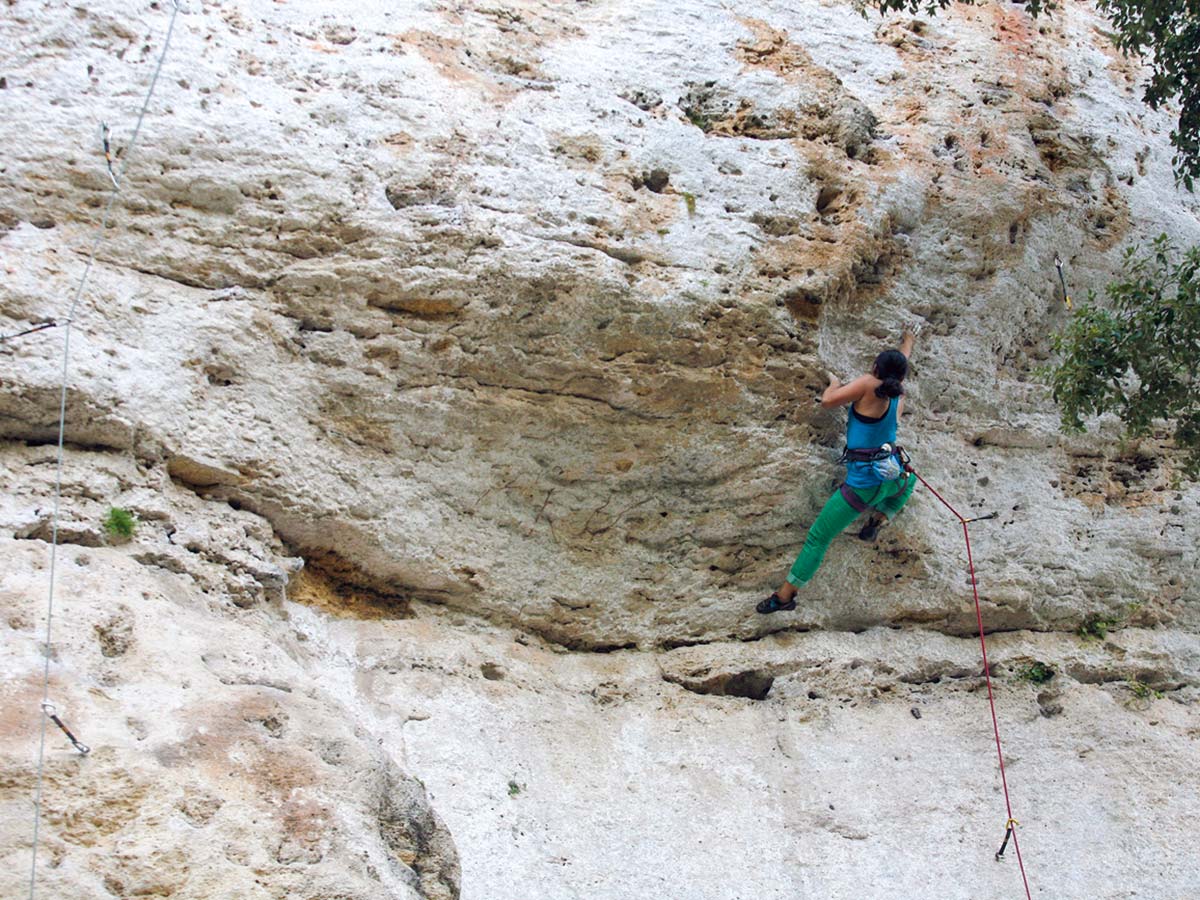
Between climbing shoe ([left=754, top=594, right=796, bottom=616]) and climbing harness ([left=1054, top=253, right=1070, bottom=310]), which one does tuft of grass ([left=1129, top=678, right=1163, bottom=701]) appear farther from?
climbing harness ([left=1054, top=253, right=1070, bottom=310])

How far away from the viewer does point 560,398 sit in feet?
21.6

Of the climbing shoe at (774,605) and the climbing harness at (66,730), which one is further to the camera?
the climbing shoe at (774,605)

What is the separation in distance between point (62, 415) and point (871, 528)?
4.39 meters

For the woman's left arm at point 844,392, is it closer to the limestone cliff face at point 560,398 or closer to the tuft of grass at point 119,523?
the limestone cliff face at point 560,398

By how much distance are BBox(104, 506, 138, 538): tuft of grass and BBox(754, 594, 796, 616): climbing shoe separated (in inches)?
135

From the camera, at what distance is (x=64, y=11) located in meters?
6.42

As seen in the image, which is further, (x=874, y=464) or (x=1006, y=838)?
(x=874, y=464)

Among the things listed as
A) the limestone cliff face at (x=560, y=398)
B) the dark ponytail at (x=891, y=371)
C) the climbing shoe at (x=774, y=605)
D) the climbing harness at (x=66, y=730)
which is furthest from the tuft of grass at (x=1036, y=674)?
the climbing harness at (x=66, y=730)

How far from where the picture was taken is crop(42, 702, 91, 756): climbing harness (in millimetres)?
3701

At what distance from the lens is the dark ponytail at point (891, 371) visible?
615 centimetres

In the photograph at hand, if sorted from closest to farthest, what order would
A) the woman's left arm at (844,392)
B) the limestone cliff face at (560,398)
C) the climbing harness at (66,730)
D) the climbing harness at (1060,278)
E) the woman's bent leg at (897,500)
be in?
the climbing harness at (66,730), the limestone cliff face at (560,398), the woman's left arm at (844,392), the woman's bent leg at (897,500), the climbing harness at (1060,278)

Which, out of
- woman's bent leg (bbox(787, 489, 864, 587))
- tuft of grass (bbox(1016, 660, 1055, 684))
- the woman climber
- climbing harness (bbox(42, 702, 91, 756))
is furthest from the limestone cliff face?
climbing harness (bbox(42, 702, 91, 756))

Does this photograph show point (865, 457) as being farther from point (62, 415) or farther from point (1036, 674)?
point (62, 415)

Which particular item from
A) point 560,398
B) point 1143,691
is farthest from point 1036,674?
point 560,398
